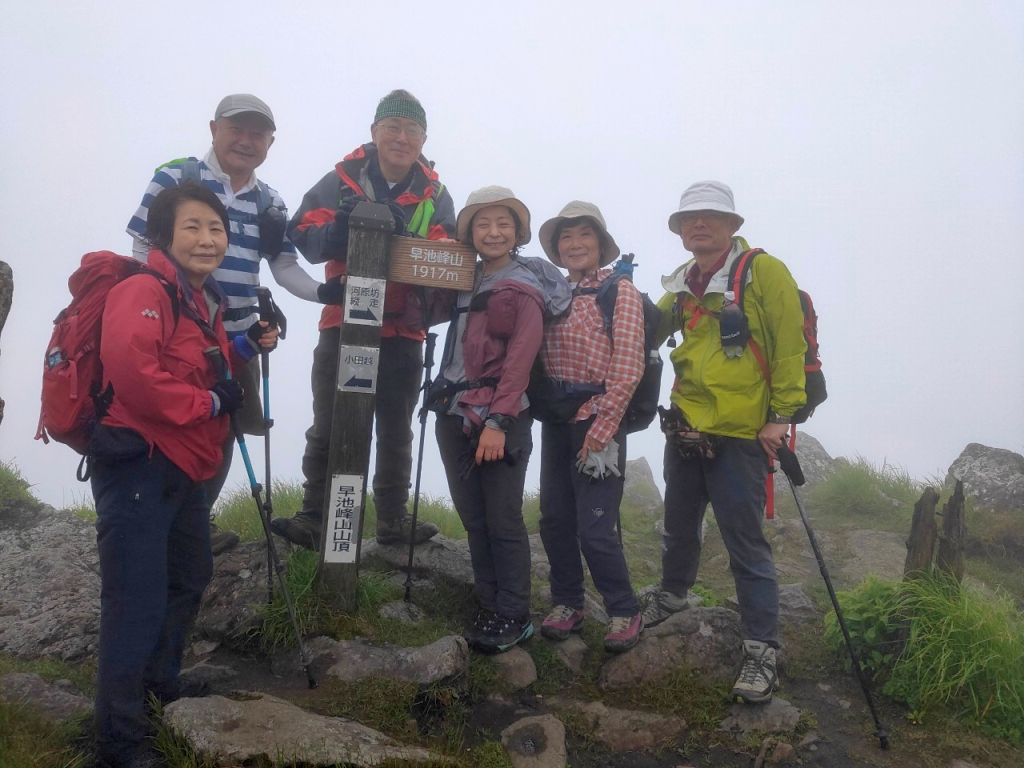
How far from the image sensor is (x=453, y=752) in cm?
399

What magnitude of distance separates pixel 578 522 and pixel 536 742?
1.47 meters

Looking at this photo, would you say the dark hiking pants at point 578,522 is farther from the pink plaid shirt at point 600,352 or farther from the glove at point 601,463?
the pink plaid shirt at point 600,352

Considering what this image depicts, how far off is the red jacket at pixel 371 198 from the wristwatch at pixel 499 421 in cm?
131

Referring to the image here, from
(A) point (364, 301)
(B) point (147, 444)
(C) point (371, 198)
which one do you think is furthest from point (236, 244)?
(B) point (147, 444)

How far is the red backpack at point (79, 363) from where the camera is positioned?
3.46 meters

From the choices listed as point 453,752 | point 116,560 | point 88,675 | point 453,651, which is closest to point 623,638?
point 453,651

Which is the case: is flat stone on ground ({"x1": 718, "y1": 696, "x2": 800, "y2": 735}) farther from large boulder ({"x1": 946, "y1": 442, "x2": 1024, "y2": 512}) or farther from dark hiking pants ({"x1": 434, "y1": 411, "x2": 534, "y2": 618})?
large boulder ({"x1": 946, "y1": 442, "x2": 1024, "y2": 512})

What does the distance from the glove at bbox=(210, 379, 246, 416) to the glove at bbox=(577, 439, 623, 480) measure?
2.31m

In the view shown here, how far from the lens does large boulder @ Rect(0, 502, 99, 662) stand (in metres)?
5.10

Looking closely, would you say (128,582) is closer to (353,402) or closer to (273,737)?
(273,737)

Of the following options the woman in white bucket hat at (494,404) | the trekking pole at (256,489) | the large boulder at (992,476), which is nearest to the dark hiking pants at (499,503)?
the woman in white bucket hat at (494,404)

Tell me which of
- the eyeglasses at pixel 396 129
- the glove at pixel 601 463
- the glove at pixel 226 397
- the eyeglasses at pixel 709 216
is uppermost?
the eyeglasses at pixel 396 129

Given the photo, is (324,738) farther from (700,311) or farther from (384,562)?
(700,311)

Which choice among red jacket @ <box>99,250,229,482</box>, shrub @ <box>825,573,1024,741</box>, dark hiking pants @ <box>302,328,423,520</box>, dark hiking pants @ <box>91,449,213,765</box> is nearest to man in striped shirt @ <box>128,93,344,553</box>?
dark hiking pants @ <box>302,328,423,520</box>
